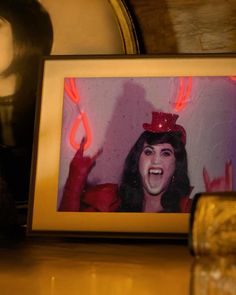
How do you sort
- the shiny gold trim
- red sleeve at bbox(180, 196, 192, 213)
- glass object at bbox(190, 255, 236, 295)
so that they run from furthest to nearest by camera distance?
1. the shiny gold trim
2. red sleeve at bbox(180, 196, 192, 213)
3. glass object at bbox(190, 255, 236, 295)

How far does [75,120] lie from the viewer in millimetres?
A: 856

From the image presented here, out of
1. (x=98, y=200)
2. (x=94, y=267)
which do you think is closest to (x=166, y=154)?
(x=98, y=200)

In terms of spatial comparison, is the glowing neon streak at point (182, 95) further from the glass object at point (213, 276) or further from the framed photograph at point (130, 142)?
the glass object at point (213, 276)

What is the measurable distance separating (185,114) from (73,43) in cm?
32

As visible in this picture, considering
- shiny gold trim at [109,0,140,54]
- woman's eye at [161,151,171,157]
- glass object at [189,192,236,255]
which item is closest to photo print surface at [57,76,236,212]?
woman's eye at [161,151,171,157]

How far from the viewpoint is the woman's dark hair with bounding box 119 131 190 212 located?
0.80m

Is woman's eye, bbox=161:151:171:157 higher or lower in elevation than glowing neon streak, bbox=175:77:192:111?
lower

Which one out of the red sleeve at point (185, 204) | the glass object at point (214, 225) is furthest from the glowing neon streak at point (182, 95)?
the glass object at point (214, 225)

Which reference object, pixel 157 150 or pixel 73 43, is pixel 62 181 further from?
pixel 73 43

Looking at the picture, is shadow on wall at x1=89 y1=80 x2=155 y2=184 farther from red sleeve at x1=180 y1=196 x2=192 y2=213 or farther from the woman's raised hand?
red sleeve at x1=180 y1=196 x2=192 y2=213

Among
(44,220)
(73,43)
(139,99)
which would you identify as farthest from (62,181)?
(73,43)

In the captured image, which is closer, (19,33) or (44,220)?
(44,220)

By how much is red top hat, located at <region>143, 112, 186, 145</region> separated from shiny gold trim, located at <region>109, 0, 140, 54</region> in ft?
0.69

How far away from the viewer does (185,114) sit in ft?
2.73
